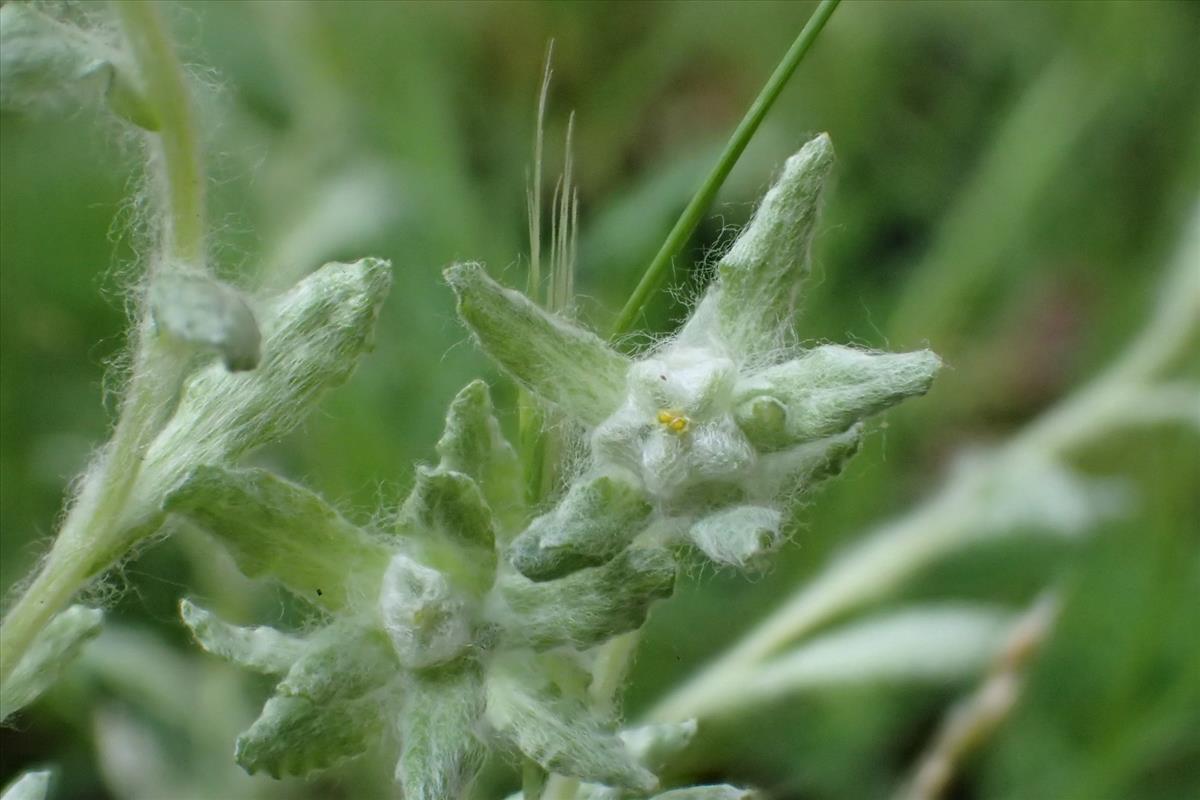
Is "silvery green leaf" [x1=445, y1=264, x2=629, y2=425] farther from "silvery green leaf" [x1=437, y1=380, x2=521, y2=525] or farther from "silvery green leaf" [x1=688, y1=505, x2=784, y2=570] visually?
"silvery green leaf" [x1=688, y1=505, x2=784, y2=570]

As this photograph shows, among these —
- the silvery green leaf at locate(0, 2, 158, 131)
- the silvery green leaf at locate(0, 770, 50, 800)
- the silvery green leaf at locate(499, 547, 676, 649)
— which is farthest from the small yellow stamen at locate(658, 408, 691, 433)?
the silvery green leaf at locate(0, 770, 50, 800)

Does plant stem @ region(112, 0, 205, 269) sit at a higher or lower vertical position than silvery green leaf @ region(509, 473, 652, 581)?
higher

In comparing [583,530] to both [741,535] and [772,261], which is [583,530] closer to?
[741,535]

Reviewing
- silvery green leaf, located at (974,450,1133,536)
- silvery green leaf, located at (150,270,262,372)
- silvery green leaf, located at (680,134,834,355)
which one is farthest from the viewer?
silvery green leaf, located at (974,450,1133,536)

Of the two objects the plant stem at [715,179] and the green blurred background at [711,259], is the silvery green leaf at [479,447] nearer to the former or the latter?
the plant stem at [715,179]

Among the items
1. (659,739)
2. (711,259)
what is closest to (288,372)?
(659,739)

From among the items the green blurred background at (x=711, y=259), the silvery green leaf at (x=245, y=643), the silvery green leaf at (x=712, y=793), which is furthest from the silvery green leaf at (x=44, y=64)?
the green blurred background at (x=711, y=259)

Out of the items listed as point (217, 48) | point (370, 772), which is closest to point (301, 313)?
point (370, 772)
